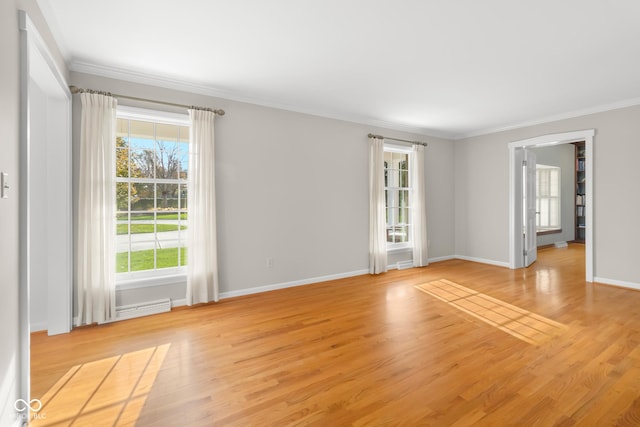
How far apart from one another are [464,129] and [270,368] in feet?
18.7

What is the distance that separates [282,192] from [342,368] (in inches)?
106

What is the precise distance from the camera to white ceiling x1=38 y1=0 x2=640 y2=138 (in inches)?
92.0

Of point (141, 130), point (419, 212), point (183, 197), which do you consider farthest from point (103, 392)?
point (419, 212)

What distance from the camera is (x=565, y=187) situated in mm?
8750

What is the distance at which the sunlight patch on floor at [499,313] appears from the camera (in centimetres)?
291

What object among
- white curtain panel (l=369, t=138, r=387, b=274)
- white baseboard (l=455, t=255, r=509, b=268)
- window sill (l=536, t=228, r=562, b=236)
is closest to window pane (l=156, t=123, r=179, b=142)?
white curtain panel (l=369, t=138, r=387, b=274)

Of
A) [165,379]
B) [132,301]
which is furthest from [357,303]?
[132,301]

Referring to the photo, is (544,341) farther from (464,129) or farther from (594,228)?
(464,129)

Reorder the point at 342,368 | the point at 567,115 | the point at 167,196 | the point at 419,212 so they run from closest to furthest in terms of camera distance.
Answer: the point at 342,368 < the point at 167,196 < the point at 567,115 < the point at 419,212

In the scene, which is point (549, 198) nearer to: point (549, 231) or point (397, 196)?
point (549, 231)

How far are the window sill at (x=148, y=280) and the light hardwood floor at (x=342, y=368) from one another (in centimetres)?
37

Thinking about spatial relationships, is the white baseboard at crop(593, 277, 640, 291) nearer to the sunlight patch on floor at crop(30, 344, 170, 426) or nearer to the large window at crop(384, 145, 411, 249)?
the large window at crop(384, 145, 411, 249)

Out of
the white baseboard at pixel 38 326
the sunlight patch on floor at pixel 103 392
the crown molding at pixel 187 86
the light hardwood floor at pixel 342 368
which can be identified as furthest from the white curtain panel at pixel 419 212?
the white baseboard at pixel 38 326

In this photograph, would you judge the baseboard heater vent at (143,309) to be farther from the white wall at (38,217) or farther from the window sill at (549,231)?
the window sill at (549,231)
